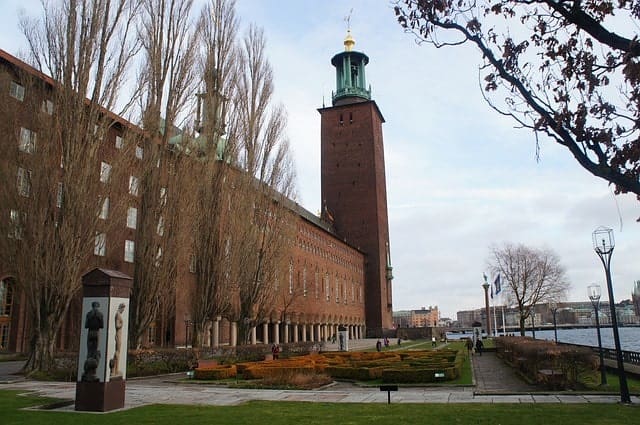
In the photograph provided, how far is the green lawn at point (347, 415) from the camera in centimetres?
843

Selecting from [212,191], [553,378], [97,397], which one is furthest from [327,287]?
[97,397]

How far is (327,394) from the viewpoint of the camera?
13.3 meters

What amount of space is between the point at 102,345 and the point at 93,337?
10.0 inches

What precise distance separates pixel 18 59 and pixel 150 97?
5036 millimetres

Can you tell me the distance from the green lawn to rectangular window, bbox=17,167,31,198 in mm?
9026

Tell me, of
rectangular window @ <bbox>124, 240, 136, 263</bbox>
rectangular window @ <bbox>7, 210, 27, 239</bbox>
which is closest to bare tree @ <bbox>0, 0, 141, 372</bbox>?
rectangular window @ <bbox>7, 210, 27, 239</bbox>

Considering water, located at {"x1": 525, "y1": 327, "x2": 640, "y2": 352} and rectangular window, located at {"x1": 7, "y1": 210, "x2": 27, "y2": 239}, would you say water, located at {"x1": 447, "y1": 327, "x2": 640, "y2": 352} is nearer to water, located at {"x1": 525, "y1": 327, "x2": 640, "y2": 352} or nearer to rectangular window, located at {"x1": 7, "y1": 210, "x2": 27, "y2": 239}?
water, located at {"x1": 525, "y1": 327, "x2": 640, "y2": 352}

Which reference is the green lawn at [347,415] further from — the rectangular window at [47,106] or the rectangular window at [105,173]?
the rectangular window at [47,106]

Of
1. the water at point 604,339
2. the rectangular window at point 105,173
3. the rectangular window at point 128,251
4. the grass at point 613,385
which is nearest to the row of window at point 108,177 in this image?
the rectangular window at point 105,173

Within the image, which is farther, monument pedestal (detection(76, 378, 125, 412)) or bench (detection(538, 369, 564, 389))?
bench (detection(538, 369, 564, 389))

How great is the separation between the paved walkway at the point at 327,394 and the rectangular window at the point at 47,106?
9.11m

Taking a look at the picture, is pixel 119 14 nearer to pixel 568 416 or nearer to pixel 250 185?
pixel 250 185

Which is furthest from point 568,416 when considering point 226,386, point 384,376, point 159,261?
point 159,261

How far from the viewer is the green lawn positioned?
27.7 feet
